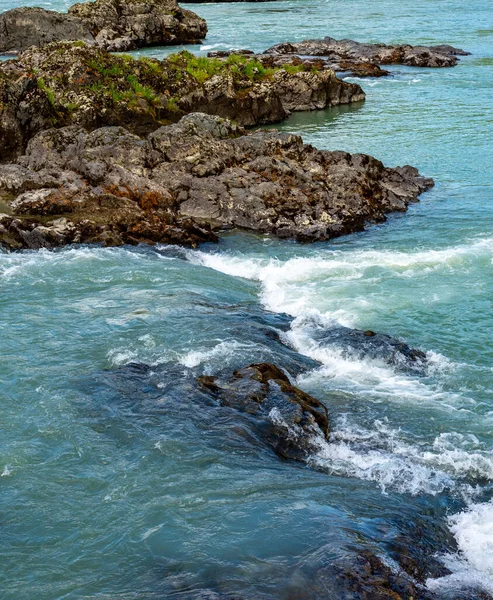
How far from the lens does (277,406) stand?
45.0ft

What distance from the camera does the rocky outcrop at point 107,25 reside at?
58750 mm

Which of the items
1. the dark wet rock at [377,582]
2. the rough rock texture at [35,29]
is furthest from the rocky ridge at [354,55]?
the dark wet rock at [377,582]

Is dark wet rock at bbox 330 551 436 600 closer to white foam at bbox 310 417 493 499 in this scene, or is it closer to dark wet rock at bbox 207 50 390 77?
white foam at bbox 310 417 493 499

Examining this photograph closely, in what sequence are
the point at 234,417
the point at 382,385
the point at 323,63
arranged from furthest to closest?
the point at 323,63
the point at 382,385
the point at 234,417

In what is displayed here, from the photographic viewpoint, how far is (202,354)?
16.0 metres

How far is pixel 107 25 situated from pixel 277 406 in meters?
55.7

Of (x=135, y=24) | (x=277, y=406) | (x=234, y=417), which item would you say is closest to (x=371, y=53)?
(x=135, y=24)

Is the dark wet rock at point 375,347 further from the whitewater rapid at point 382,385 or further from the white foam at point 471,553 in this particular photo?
the white foam at point 471,553

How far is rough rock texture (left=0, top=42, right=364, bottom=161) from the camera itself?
3031 cm

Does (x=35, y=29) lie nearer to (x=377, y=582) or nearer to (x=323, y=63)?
(x=323, y=63)

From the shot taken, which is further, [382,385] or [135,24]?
[135,24]

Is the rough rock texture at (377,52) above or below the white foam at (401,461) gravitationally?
above

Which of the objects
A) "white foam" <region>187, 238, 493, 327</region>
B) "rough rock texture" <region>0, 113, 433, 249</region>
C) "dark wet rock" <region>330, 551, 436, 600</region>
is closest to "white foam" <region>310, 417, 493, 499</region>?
"dark wet rock" <region>330, 551, 436, 600</region>

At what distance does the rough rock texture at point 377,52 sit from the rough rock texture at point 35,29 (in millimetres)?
14799
